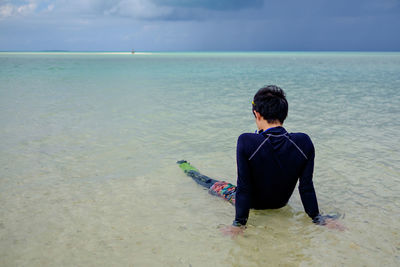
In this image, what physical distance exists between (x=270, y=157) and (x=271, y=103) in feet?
1.61

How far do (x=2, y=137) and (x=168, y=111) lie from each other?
4.54 m

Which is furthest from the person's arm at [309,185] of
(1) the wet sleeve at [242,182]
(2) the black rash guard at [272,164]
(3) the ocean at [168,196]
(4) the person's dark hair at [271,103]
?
(1) the wet sleeve at [242,182]

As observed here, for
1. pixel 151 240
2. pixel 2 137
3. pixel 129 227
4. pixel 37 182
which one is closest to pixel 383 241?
pixel 151 240

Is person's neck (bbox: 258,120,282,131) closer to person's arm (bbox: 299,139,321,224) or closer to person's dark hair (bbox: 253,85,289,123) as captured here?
person's dark hair (bbox: 253,85,289,123)

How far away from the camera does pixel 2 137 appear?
6.67 meters

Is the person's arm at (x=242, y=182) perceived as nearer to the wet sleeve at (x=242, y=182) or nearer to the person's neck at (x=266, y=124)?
the wet sleeve at (x=242, y=182)

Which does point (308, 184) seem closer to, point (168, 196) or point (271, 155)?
point (271, 155)

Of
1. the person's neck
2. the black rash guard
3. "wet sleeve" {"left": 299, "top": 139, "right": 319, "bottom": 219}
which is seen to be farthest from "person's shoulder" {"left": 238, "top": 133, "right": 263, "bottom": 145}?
"wet sleeve" {"left": 299, "top": 139, "right": 319, "bottom": 219}

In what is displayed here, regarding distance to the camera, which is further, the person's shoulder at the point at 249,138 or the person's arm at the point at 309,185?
the person's arm at the point at 309,185

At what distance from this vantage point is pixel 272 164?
294 cm

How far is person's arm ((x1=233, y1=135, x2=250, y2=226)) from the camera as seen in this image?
2.86 meters

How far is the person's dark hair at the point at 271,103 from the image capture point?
2.79m

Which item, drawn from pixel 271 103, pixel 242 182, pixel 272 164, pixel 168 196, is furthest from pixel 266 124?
pixel 168 196

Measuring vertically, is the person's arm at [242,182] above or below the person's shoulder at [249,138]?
below
